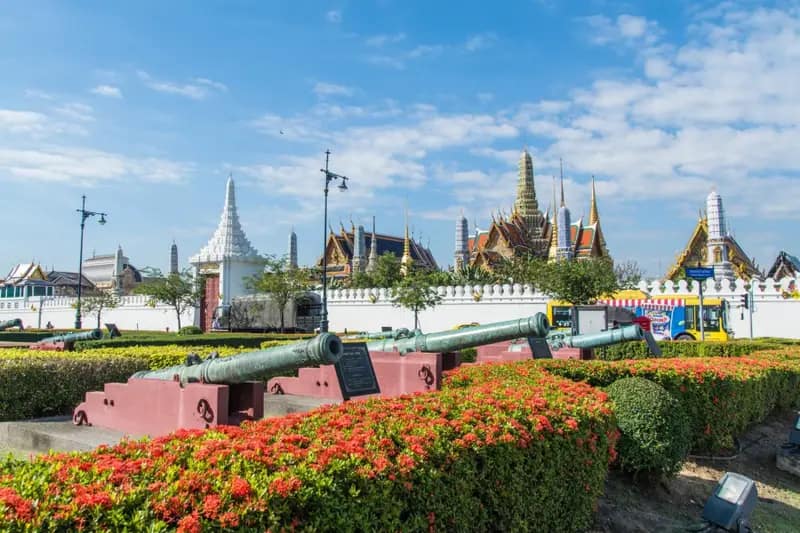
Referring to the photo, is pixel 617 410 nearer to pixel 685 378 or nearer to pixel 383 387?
pixel 685 378

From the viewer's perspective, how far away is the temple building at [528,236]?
5119 centimetres

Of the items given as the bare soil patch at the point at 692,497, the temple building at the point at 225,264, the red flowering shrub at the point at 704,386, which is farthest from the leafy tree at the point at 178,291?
the bare soil patch at the point at 692,497

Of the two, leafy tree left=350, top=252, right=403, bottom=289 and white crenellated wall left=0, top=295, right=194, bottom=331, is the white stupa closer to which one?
white crenellated wall left=0, top=295, right=194, bottom=331

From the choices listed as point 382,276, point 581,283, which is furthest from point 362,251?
point 581,283

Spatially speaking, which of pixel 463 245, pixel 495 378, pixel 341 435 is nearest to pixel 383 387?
pixel 495 378

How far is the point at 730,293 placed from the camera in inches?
1174

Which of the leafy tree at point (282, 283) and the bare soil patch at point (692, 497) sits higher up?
Result: the leafy tree at point (282, 283)

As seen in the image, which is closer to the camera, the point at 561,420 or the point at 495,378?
the point at 561,420

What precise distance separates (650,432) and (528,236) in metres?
55.4

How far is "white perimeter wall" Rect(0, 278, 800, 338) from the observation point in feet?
94.8

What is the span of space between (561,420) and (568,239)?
→ 46.7 meters

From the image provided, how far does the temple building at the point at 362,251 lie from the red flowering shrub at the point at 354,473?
48.7 m

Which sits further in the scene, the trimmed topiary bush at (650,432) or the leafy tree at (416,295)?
the leafy tree at (416,295)

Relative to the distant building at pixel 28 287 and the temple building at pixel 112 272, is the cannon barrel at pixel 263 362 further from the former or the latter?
the temple building at pixel 112 272
